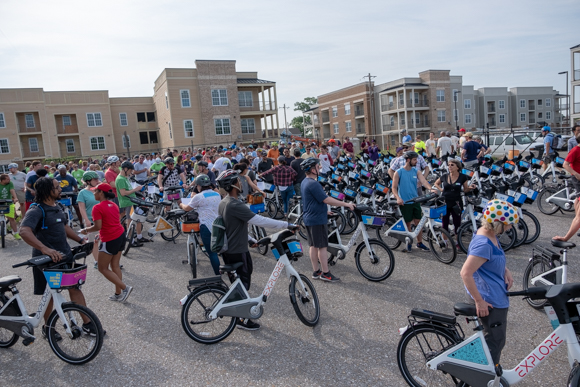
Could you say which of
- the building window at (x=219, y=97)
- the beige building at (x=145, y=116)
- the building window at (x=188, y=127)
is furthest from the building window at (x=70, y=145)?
the building window at (x=219, y=97)

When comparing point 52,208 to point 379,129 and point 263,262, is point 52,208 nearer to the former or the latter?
point 263,262

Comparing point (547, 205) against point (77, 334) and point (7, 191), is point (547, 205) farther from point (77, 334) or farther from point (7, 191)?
point (7, 191)

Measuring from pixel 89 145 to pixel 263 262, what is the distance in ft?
141

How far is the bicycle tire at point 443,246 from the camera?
6.03 meters

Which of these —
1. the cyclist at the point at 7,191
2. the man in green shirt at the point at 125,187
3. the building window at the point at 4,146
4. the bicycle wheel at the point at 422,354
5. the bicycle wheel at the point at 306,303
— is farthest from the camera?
the building window at the point at 4,146

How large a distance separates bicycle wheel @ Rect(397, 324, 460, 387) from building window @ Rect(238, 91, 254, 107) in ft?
131

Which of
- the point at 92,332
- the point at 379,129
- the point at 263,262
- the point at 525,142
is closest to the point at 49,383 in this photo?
the point at 92,332

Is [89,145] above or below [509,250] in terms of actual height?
above

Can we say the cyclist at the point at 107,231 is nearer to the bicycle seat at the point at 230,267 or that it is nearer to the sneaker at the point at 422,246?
the bicycle seat at the point at 230,267

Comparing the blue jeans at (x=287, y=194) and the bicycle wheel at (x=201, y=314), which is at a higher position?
the blue jeans at (x=287, y=194)

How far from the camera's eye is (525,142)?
22.3 meters

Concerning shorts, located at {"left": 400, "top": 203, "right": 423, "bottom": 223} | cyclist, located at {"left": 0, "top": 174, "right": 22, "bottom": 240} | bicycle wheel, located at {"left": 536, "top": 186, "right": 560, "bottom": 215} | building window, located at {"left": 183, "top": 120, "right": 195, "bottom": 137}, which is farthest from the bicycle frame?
building window, located at {"left": 183, "top": 120, "right": 195, "bottom": 137}

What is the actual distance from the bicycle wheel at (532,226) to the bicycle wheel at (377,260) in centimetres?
284

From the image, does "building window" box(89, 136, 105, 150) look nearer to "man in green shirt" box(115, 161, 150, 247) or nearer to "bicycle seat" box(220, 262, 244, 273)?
"man in green shirt" box(115, 161, 150, 247)
